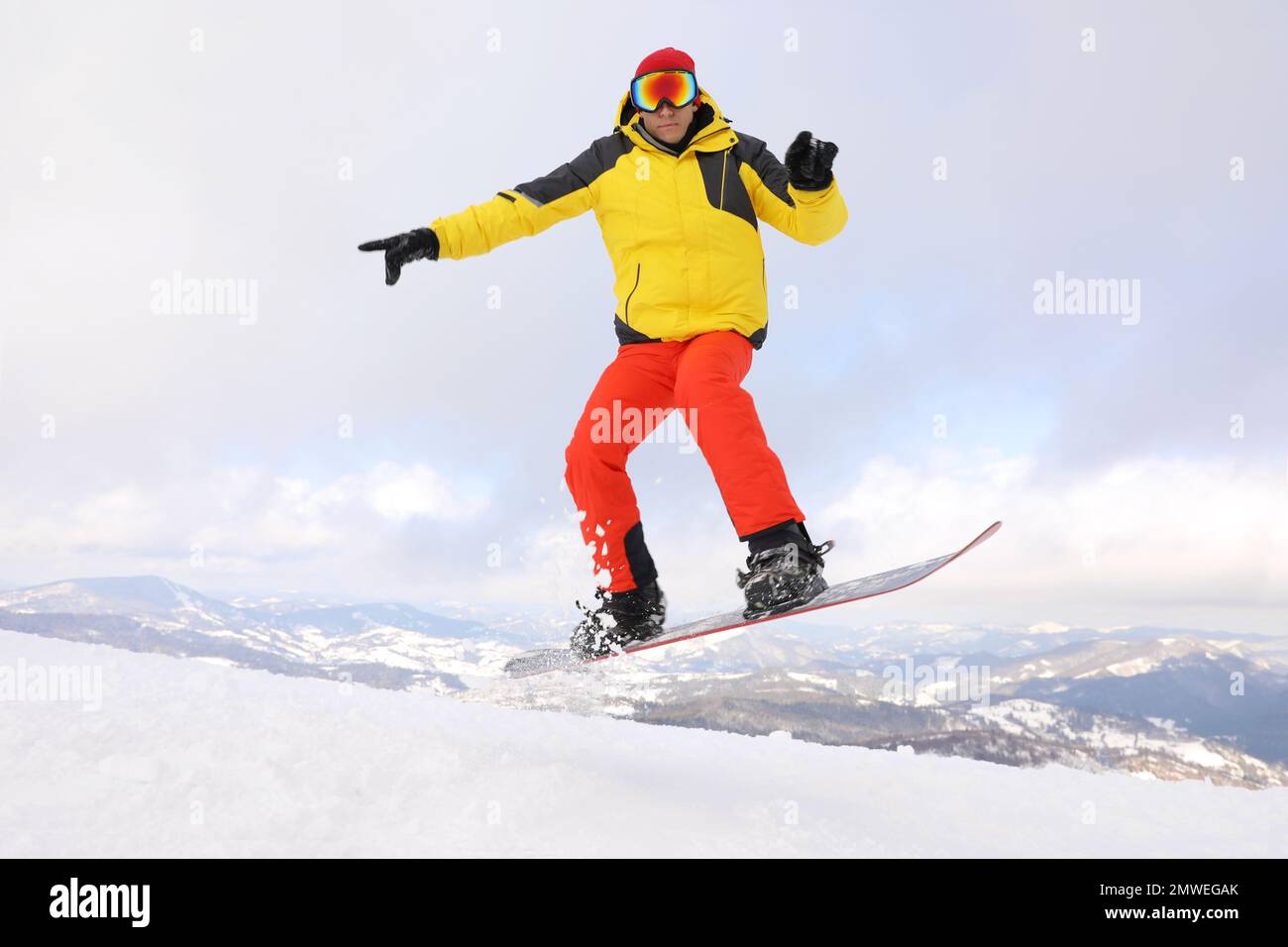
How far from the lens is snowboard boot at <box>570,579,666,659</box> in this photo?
15.4 ft

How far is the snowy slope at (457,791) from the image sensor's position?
2.70 meters

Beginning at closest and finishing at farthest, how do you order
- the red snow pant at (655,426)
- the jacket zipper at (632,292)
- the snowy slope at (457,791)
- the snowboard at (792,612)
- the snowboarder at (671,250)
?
1. the snowy slope at (457,791)
2. the snowboard at (792,612)
3. the red snow pant at (655,426)
4. the snowboarder at (671,250)
5. the jacket zipper at (632,292)

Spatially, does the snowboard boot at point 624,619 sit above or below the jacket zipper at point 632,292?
below

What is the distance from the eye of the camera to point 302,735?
11.2 feet

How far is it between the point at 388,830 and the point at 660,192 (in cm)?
338

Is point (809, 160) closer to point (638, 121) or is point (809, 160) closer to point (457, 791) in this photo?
point (638, 121)

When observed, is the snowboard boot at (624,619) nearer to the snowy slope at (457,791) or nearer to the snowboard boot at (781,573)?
the snowy slope at (457,791)

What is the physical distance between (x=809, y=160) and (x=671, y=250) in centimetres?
85

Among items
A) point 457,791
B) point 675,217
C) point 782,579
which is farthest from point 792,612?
point 675,217

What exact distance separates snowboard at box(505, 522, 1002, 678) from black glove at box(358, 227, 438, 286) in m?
2.48

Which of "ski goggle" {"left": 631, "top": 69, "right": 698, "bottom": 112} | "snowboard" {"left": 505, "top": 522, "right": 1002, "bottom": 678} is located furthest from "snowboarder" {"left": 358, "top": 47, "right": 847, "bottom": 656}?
"snowboard" {"left": 505, "top": 522, "right": 1002, "bottom": 678}

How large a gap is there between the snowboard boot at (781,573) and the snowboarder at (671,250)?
0.10ft

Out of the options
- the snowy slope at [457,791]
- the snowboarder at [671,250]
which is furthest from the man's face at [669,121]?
the snowy slope at [457,791]

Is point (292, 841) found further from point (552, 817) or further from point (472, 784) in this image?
point (552, 817)
